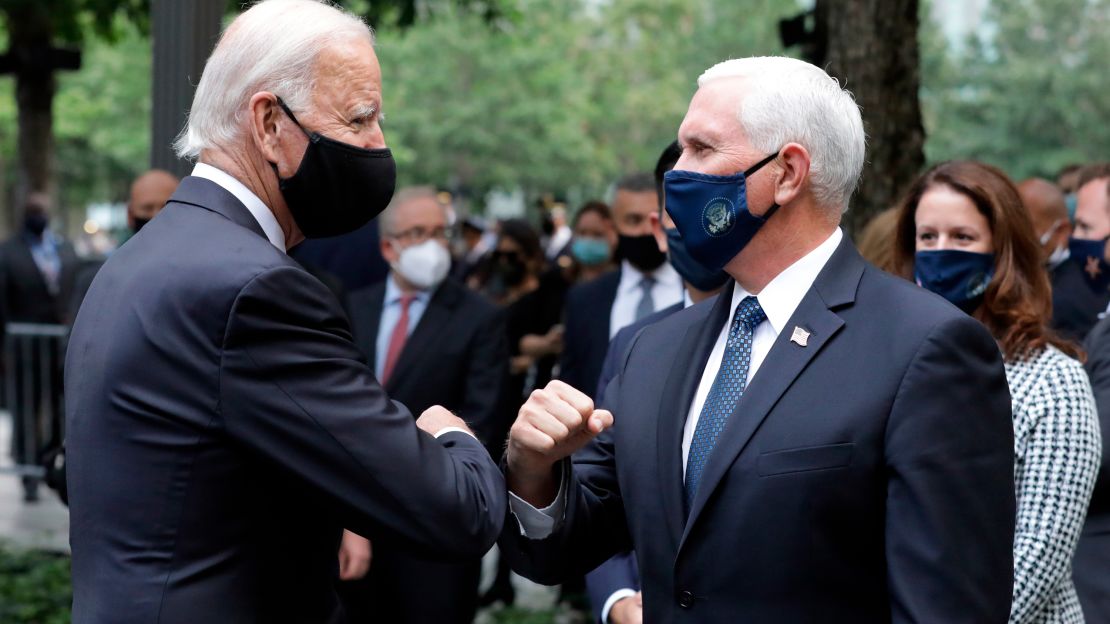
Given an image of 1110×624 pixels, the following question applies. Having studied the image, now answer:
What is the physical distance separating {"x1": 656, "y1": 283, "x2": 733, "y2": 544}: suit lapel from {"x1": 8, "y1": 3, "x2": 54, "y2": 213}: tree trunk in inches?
463

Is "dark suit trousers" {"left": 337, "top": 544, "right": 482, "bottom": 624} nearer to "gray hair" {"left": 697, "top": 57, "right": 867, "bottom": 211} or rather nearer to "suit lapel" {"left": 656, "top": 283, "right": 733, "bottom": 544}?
"suit lapel" {"left": 656, "top": 283, "right": 733, "bottom": 544}

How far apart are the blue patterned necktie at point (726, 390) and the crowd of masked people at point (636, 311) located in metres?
0.98

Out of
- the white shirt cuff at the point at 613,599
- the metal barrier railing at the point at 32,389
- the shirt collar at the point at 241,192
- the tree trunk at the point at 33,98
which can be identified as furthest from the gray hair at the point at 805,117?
the tree trunk at the point at 33,98

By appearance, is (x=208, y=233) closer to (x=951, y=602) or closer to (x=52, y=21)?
(x=951, y=602)

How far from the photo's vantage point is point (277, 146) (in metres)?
2.67

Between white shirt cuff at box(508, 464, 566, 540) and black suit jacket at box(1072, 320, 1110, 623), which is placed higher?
white shirt cuff at box(508, 464, 566, 540)

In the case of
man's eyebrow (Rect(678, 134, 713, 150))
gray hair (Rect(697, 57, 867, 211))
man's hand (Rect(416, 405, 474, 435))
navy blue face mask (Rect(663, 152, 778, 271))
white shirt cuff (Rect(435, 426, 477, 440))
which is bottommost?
man's hand (Rect(416, 405, 474, 435))

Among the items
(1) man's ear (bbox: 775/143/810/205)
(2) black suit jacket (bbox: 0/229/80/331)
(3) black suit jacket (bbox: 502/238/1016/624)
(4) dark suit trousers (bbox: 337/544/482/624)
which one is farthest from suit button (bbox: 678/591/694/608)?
(2) black suit jacket (bbox: 0/229/80/331)

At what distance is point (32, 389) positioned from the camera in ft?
36.5

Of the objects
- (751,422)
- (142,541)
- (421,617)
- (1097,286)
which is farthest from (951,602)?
(1097,286)

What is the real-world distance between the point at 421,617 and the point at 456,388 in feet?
3.42

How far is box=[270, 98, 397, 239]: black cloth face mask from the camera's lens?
2.69 m

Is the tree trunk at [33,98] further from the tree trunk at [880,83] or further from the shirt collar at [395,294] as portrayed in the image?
the tree trunk at [880,83]

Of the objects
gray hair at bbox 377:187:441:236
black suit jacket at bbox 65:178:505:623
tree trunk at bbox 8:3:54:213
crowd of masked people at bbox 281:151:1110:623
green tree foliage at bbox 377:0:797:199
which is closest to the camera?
black suit jacket at bbox 65:178:505:623
